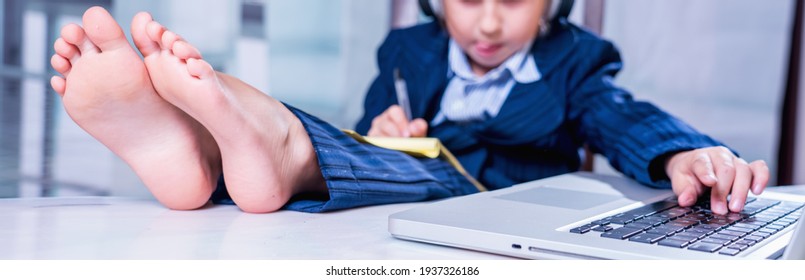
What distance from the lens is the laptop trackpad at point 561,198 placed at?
0.55 meters

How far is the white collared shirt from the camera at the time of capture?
97 cm

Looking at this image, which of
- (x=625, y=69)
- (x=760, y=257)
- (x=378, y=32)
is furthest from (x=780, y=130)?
(x=760, y=257)

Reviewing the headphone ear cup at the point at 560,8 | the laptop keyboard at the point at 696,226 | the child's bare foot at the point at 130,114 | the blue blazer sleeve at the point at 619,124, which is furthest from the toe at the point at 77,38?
the headphone ear cup at the point at 560,8

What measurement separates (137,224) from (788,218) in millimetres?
452

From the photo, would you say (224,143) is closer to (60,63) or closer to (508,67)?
(60,63)

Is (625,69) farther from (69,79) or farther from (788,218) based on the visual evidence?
(69,79)

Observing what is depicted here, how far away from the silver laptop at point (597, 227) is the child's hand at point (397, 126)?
291 millimetres

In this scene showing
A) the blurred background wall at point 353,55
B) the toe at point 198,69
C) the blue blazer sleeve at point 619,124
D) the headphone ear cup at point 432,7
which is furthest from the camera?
the blurred background wall at point 353,55

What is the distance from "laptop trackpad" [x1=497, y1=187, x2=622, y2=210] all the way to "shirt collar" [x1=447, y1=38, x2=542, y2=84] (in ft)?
1.12

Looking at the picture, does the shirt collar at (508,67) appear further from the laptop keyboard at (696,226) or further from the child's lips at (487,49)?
the laptop keyboard at (696,226)

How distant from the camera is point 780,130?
4.75ft

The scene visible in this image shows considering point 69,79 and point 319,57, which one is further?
point 319,57

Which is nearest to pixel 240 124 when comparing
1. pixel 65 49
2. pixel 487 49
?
pixel 65 49

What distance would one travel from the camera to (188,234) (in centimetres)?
49
